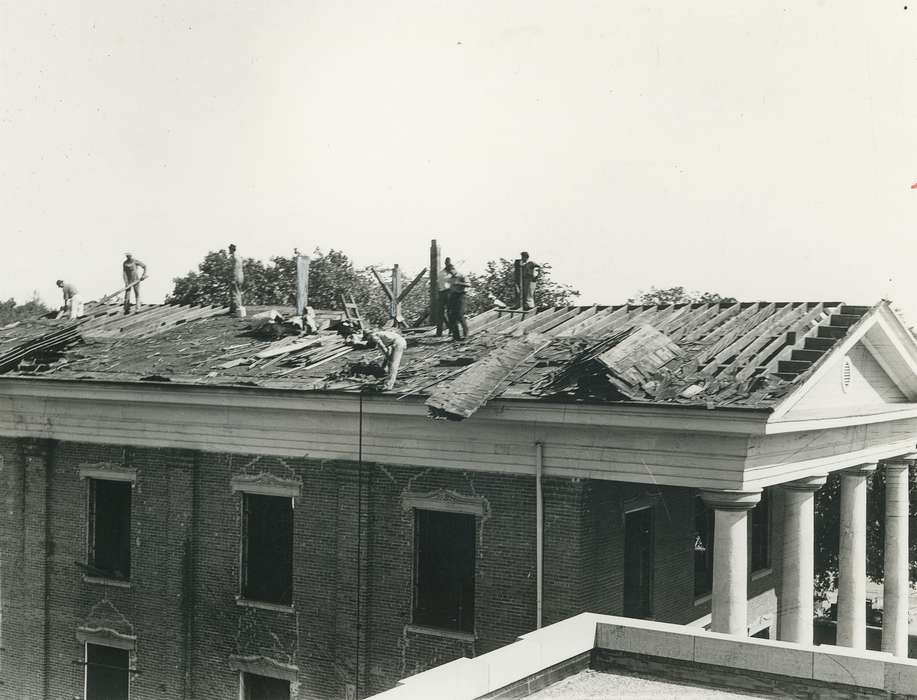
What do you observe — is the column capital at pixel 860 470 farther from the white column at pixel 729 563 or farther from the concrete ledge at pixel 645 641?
the concrete ledge at pixel 645 641

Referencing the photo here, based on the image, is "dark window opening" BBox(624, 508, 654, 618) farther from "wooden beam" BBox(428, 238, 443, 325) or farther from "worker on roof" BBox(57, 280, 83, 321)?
"worker on roof" BBox(57, 280, 83, 321)

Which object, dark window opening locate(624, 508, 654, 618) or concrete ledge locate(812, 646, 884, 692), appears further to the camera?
dark window opening locate(624, 508, 654, 618)

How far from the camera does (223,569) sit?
54.3 ft

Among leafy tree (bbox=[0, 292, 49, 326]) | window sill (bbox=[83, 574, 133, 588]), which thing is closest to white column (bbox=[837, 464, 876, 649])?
window sill (bbox=[83, 574, 133, 588])

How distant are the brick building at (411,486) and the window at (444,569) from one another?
0.11 feet

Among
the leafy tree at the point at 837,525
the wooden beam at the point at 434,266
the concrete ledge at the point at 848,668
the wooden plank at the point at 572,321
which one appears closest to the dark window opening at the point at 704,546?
the wooden plank at the point at 572,321

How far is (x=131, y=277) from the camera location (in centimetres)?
2520

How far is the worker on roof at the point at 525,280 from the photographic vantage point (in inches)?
794

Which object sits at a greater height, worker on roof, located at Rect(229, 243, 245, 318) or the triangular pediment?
worker on roof, located at Rect(229, 243, 245, 318)

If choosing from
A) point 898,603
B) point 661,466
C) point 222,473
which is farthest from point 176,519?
point 898,603

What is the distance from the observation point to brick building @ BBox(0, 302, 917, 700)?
42.6 ft

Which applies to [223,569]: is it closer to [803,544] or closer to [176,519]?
[176,519]

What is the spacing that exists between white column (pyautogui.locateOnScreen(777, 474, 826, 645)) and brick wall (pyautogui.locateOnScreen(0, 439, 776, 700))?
2118 millimetres

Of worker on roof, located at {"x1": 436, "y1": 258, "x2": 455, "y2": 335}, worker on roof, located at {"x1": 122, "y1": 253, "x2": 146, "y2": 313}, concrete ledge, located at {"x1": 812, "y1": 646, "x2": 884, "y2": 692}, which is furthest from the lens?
worker on roof, located at {"x1": 122, "y1": 253, "x2": 146, "y2": 313}
